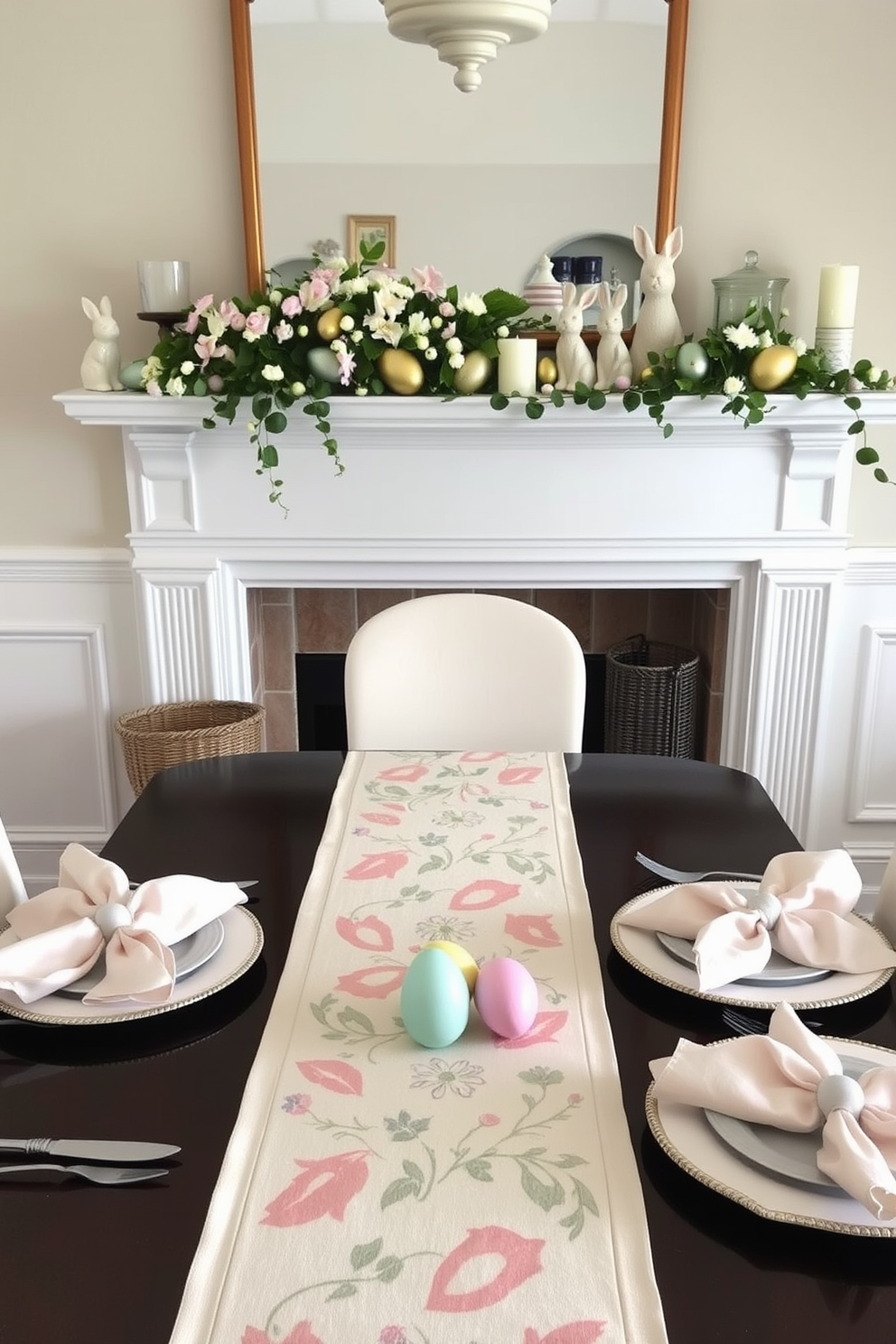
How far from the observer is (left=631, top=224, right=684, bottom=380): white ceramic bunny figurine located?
97.3 inches

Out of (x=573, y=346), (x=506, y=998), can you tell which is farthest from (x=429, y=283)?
(x=506, y=998)

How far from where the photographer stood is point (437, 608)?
77.8 inches

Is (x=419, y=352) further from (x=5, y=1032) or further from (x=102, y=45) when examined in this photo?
(x=5, y=1032)

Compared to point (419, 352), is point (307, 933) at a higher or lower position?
lower

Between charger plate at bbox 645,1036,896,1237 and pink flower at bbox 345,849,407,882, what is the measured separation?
1.67 feet

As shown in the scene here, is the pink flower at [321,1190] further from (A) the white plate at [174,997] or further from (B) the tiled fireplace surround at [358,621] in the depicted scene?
(B) the tiled fireplace surround at [358,621]

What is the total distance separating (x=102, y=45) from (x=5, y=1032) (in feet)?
7.19

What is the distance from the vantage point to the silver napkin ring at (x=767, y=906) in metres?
1.19

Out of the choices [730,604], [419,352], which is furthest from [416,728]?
[730,604]

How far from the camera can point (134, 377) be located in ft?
8.29

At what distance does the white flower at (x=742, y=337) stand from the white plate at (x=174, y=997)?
167cm

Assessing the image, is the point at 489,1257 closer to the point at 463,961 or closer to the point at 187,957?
the point at 463,961

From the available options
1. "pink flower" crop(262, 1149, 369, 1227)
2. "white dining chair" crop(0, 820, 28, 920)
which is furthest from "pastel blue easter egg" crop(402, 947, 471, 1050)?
"white dining chair" crop(0, 820, 28, 920)

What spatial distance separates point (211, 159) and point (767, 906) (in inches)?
82.3
